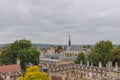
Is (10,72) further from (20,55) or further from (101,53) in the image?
(101,53)

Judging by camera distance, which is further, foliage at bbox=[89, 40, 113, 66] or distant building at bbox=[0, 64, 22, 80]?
foliage at bbox=[89, 40, 113, 66]

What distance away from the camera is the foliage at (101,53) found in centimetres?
5821

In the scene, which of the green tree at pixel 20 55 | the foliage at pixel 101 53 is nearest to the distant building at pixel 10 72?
the green tree at pixel 20 55

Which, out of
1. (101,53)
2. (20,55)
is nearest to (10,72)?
(20,55)

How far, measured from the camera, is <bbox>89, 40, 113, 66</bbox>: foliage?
5821 centimetres

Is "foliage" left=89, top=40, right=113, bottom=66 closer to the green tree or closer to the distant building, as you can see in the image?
the green tree

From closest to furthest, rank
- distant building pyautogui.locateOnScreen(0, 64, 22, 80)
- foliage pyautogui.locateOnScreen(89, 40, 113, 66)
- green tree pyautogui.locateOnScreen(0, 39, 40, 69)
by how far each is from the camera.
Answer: distant building pyautogui.locateOnScreen(0, 64, 22, 80), green tree pyautogui.locateOnScreen(0, 39, 40, 69), foliage pyautogui.locateOnScreen(89, 40, 113, 66)

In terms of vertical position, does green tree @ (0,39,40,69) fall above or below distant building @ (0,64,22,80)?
above

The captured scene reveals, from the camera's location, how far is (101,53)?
6034 cm

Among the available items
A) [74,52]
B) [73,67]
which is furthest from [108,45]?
[74,52]

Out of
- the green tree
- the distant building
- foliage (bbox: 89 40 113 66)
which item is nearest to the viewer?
the distant building

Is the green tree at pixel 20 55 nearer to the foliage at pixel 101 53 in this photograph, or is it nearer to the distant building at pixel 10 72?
the distant building at pixel 10 72

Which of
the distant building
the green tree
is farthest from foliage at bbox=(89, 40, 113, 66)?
the distant building

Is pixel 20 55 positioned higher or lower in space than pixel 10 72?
higher
